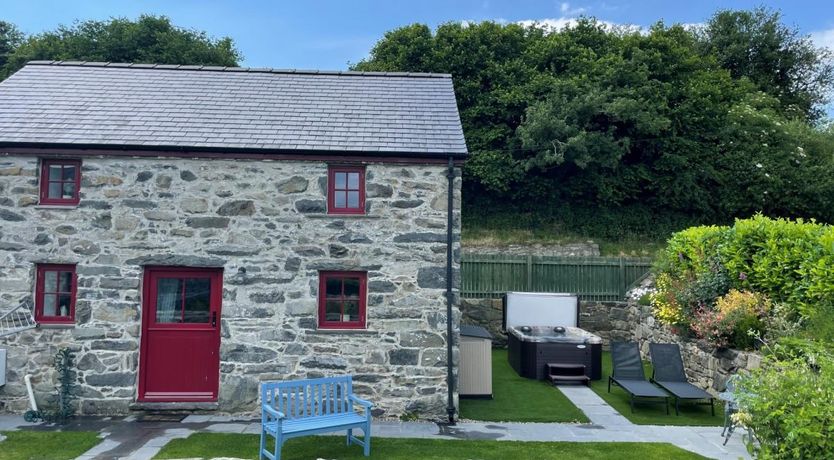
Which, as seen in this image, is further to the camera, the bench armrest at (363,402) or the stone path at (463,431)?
the stone path at (463,431)

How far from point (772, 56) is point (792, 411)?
106 ft

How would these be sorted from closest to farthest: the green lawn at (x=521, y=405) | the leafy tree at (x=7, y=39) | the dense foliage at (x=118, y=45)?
the green lawn at (x=521, y=405) < the dense foliage at (x=118, y=45) < the leafy tree at (x=7, y=39)

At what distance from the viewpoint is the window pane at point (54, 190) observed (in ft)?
27.5

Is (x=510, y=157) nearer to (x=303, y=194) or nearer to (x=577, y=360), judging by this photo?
(x=577, y=360)

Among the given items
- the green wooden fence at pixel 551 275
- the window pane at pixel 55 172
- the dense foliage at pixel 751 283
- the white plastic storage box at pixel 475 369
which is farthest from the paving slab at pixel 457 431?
the green wooden fence at pixel 551 275

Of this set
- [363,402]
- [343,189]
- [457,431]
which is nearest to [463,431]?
[457,431]

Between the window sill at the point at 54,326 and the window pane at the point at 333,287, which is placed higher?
the window pane at the point at 333,287

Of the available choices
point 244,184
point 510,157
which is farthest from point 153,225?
point 510,157

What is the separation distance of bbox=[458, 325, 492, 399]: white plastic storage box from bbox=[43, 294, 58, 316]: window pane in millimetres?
6494

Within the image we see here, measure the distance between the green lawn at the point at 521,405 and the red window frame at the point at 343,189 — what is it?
3698 millimetres

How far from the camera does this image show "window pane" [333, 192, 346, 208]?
8602 millimetres

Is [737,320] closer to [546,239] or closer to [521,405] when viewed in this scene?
[521,405]

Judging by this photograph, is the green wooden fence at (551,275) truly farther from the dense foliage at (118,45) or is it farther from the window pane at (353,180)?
the dense foliage at (118,45)

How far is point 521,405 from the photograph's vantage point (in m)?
9.00
